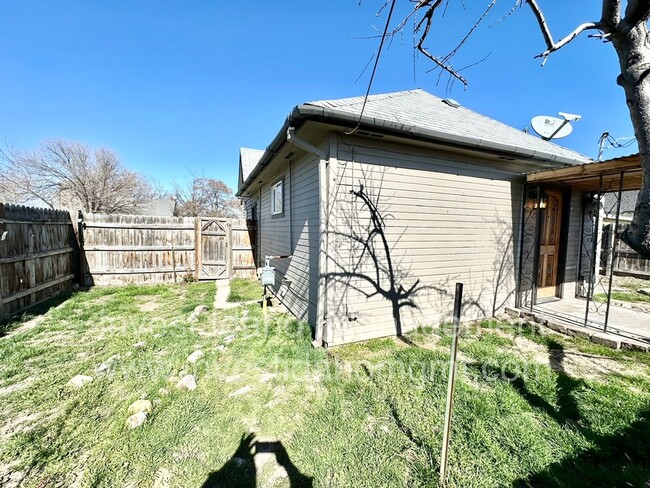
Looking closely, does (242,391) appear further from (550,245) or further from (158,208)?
(158,208)

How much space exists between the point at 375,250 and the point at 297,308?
1.95m

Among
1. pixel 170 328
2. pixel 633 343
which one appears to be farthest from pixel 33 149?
pixel 633 343

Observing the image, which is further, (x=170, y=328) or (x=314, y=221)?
(x=170, y=328)

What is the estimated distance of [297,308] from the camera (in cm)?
505

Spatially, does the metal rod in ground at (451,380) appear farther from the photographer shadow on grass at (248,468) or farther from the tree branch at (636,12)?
the tree branch at (636,12)

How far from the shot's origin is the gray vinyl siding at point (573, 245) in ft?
19.6

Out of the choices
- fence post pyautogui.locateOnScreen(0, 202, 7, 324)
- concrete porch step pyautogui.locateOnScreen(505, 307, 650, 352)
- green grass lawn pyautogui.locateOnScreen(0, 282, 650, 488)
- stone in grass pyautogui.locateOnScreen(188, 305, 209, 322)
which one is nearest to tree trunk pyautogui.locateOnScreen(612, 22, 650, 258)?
green grass lawn pyautogui.locateOnScreen(0, 282, 650, 488)

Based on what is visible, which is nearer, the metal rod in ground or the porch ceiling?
the metal rod in ground

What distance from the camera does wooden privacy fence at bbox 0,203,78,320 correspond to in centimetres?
457

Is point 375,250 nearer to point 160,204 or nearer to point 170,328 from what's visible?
point 170,328

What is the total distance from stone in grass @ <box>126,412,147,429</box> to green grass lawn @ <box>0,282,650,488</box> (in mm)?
66

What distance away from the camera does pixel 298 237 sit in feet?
16.5

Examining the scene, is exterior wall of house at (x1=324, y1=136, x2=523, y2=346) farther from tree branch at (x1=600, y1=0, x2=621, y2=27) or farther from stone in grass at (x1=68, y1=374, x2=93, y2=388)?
stone in grass at (x1=68, y1=374, x2=93, y2=388)

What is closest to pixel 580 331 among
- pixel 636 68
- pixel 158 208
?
pixel 636 68
